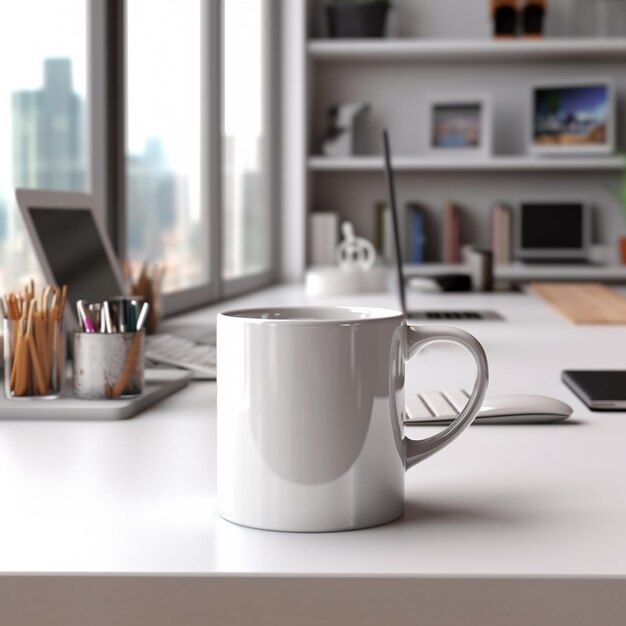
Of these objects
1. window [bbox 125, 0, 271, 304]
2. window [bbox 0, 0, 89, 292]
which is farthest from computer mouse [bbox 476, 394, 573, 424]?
window [bbox 125, 0, 271, 304]

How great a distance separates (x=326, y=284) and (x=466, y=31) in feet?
6.15

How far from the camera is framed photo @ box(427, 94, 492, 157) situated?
12.8ft

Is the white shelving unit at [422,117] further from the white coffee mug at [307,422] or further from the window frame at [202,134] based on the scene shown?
the white coffee mug at [307,422]

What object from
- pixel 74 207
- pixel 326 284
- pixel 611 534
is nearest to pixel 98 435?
pixel 611 534

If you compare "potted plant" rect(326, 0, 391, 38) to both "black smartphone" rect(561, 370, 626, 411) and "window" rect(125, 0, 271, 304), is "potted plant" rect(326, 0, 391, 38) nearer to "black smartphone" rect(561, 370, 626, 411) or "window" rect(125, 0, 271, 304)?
"window" rect(125, 0, 271, 304)

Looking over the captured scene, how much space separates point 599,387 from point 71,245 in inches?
27.3

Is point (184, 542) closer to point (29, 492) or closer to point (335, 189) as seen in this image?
point (29, 492)

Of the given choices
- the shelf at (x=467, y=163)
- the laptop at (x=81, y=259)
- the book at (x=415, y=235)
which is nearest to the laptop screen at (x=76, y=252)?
the laptop at (x=81, y=259)

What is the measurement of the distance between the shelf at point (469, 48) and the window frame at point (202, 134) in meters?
0.29

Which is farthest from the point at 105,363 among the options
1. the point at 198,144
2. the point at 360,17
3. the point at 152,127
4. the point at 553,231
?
the point at 553,231

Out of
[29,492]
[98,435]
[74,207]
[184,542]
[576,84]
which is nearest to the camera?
[184,542]

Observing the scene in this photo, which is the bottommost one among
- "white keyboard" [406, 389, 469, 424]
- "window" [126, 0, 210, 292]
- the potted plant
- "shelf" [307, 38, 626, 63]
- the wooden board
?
the wooden board

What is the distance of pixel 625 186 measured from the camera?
3.96 metres

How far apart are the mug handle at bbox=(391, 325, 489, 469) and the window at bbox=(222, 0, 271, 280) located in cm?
218
